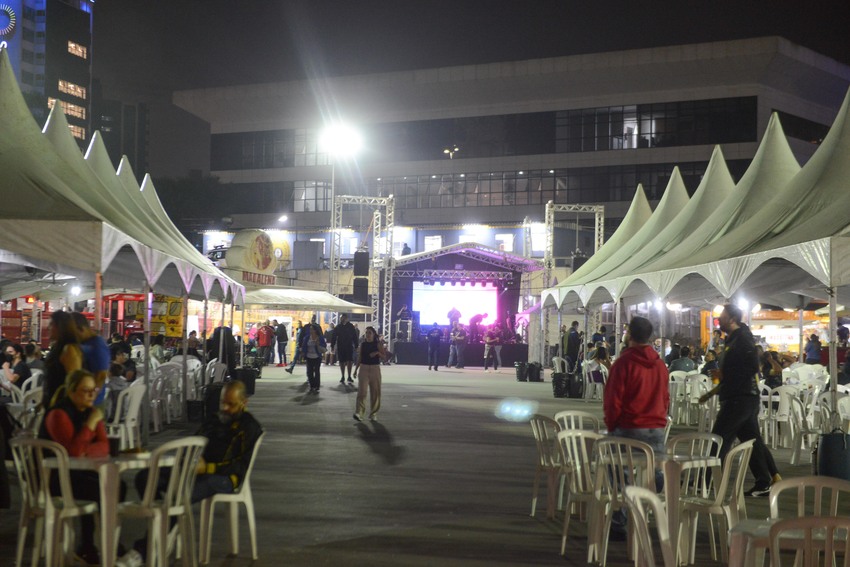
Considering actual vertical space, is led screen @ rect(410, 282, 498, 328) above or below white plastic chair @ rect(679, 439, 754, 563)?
above

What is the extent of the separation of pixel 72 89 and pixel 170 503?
127056 millimetres

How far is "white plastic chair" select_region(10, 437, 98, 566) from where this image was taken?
17.9 feet

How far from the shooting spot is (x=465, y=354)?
3844 cm

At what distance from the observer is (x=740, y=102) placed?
49344 mm

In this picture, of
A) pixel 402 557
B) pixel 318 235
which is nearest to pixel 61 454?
pixel 402 557

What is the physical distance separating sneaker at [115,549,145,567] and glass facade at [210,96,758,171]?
1871 inches

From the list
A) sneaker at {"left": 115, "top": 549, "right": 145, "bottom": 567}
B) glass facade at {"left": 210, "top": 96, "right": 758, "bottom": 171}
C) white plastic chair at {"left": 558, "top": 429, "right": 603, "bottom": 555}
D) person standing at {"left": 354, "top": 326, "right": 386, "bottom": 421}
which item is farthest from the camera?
glass facade at {"left": 210, "top": 96, "right": 758, "bottom": 171}

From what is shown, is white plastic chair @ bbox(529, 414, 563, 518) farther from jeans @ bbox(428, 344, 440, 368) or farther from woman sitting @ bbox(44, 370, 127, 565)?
jeans @ bbox(428, 344, 440, 368)

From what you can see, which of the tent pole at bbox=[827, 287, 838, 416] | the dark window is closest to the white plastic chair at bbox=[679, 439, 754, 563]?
the tent pole at bbox=[827, 287, 838, 416]

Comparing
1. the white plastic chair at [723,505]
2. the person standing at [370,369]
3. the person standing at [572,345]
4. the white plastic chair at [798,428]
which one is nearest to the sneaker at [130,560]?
the white plastic chair at [723,505]

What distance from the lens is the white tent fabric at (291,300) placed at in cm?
2608

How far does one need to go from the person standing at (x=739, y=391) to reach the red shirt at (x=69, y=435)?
226 inches

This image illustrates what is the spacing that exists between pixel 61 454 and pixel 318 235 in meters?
51.3

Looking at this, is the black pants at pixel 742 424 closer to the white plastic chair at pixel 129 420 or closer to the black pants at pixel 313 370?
the white plastic chair at pixel 129 420
